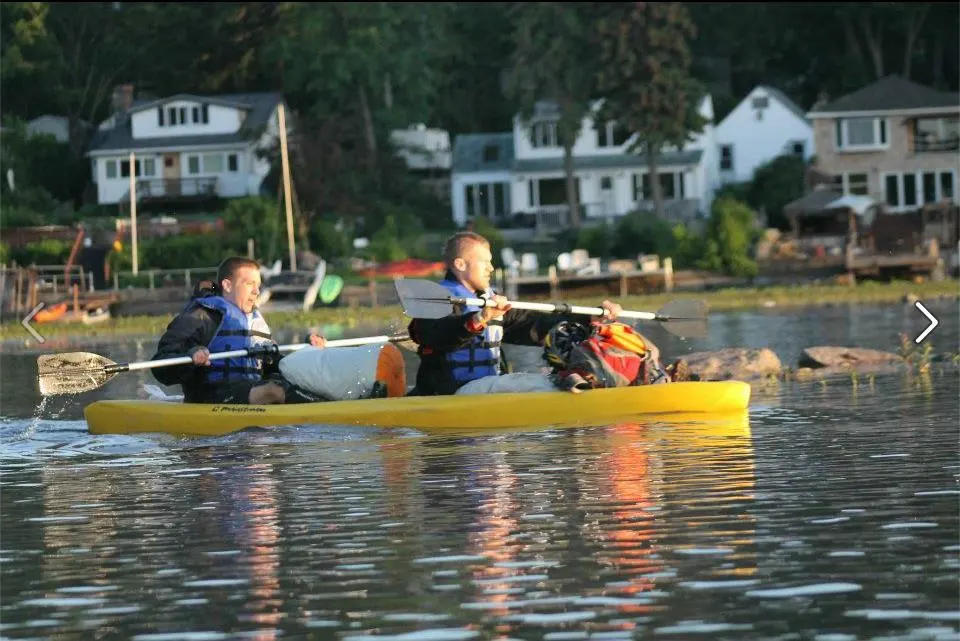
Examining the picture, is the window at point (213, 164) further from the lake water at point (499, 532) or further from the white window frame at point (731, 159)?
the lake water at point (499, 532)

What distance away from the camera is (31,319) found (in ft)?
160

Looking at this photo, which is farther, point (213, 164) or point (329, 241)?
point (213, 164)

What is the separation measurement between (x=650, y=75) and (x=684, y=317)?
180ft

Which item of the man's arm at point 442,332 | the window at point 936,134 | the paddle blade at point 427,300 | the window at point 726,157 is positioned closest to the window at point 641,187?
the window at point 726,157

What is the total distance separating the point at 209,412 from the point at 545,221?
6140cm

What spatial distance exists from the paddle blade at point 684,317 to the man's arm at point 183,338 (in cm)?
406

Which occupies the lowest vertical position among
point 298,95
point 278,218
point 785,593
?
point 785,593

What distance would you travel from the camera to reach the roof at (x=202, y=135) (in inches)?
3275

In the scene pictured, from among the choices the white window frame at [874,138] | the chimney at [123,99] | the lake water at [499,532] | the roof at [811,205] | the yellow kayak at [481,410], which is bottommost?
the lake water at [499,532]

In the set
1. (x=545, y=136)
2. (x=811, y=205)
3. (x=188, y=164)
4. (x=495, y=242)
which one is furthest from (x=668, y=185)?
(x=188, y=164)

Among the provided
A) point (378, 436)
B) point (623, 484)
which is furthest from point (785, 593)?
point (378, 436)

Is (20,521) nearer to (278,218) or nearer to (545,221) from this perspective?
(278,218)

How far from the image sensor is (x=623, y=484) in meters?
13.0

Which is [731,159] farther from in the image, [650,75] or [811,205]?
[811,205]
